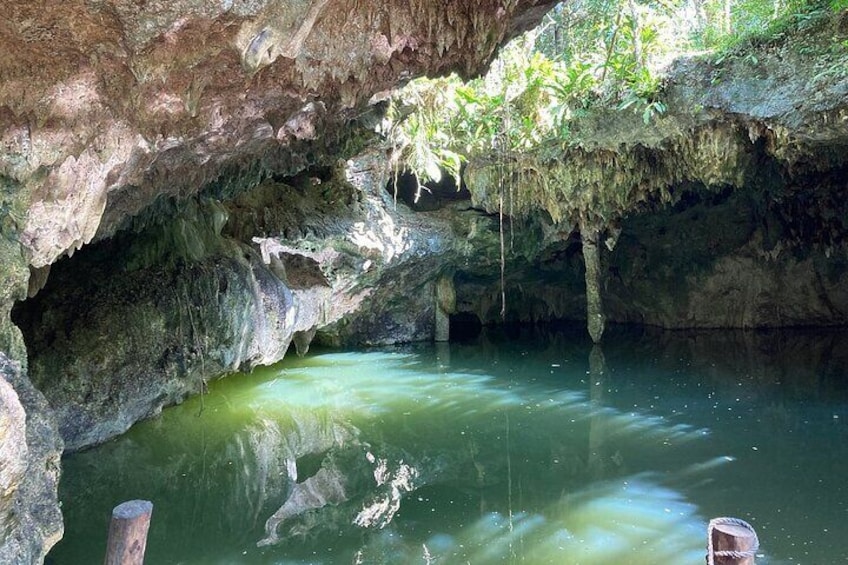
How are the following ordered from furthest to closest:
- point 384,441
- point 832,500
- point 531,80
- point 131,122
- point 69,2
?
1. point 531,80
2. point 384,441
3. point 832,500
4. point 131,122
5. point 69,2

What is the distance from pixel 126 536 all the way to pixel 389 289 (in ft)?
31.8

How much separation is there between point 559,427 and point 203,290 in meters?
4.47

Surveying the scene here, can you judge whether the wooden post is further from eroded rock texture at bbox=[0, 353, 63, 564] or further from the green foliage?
the green foliage

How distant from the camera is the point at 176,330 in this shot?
25.1 feet

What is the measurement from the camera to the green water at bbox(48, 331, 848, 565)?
15.4ft

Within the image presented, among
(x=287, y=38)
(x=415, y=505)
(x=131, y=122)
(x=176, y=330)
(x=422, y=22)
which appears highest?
(x=422, y=22)

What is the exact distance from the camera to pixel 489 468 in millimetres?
6281

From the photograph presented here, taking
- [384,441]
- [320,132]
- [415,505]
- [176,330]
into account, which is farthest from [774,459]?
[176,330]

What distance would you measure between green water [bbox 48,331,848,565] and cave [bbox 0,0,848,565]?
0.04m

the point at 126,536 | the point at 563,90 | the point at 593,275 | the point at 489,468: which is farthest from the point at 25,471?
the point at 593,275

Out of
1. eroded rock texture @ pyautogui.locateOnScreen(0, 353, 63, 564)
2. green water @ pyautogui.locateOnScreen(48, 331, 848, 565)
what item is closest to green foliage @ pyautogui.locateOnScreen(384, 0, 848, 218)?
green water @ pyautogui.locateOnScreen(48, 331, 848, 565)

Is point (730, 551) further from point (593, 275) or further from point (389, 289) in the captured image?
point (389, 289)

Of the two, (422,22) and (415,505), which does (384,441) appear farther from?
(422,22)

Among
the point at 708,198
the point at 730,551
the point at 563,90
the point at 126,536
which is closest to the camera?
the point at 730,551
